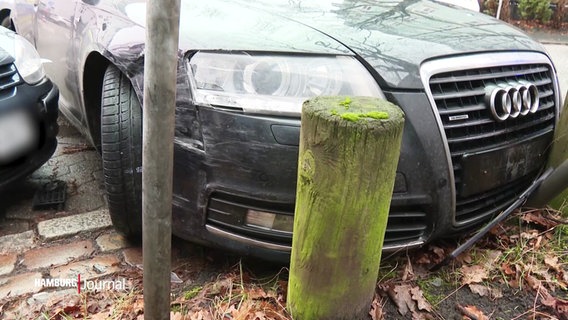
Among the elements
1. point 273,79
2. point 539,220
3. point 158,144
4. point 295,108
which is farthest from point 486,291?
point 158,144

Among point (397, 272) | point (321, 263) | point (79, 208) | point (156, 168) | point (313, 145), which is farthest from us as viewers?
point (79, 208)

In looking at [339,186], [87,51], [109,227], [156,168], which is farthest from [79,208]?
[339,186]

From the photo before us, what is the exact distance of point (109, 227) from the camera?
2748mm

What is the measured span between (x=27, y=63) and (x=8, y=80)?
0.26 m

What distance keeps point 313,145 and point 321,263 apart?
1.43ft

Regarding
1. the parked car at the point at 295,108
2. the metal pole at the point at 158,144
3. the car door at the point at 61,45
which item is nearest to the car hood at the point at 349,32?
the parked car at the point at 295,108

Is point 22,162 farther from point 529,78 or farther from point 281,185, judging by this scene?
point 529,78

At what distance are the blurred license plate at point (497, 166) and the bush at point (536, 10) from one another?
11.4 meters

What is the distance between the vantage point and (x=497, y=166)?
2.20m

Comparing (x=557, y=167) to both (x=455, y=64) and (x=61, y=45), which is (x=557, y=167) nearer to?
(x=455, y=64)

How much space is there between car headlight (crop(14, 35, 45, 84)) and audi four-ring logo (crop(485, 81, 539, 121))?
2430 millimetres

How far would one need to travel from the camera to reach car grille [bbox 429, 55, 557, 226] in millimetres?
2039

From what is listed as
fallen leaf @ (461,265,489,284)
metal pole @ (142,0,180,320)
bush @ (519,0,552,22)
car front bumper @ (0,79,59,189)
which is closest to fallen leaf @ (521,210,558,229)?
fallen leaf @ (461,265,489,284)

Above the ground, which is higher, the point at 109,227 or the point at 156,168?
the point at 156,168
